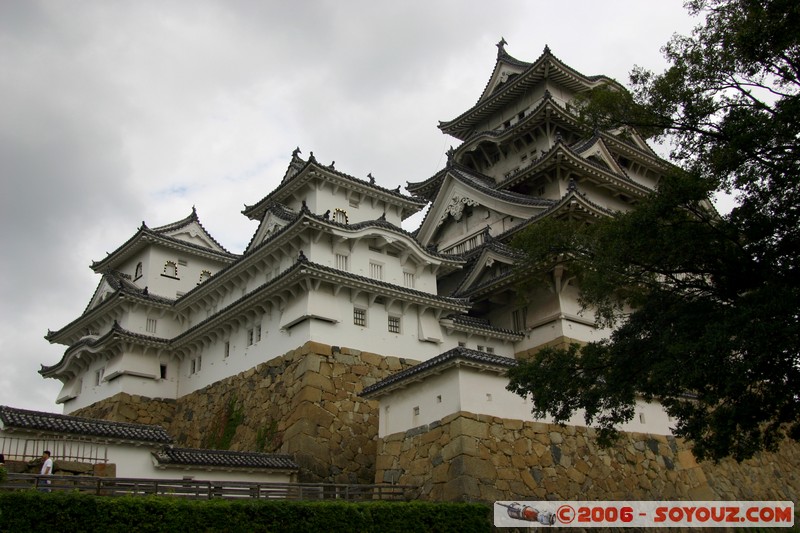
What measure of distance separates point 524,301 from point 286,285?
344 inches

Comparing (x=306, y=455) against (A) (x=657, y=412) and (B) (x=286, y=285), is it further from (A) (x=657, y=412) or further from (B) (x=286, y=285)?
(A) (x=657, y=412)

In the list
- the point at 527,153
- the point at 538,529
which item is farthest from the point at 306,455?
the point at 527,153

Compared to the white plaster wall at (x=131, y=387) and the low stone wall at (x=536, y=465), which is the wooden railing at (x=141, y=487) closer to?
the low stone wall at (x=536, y=465)

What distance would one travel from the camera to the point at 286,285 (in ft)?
79.4

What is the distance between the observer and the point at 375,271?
2667 cm

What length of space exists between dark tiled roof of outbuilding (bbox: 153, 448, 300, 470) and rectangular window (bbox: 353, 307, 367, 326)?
568cm

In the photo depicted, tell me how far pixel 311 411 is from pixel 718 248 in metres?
13.9

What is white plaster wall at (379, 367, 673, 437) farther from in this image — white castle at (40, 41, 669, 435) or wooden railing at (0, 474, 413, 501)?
wooden railing at (0, 474, 413, 501)

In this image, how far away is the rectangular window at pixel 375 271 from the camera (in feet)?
86.9

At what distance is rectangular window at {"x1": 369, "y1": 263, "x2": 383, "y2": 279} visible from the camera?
26.5 m

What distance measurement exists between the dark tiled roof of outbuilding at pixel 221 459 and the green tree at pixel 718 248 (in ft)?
32.8

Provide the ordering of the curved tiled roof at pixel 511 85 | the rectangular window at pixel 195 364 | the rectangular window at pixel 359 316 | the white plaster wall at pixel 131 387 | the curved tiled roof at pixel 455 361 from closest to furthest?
1. the curved tiled roof at pixel 455 361
2. the rectangular window at pixel 359 316
3. the white plaster wall at pixel 131 387
4. the rectangular window at pixel 195 364
5. the curved tiled roof at pixel 511 85

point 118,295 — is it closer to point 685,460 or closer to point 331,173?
point 331,173

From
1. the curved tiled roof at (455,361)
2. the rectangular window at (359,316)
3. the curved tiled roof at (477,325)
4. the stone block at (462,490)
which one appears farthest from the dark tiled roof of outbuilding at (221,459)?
the curved tiled roof at (477,325)
